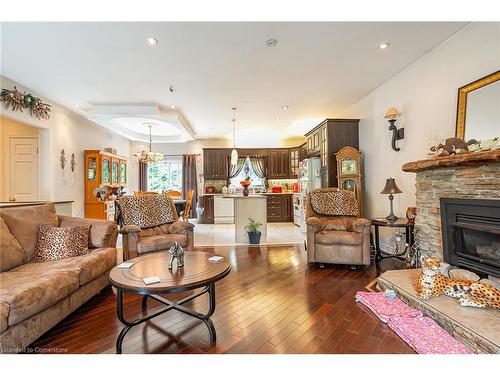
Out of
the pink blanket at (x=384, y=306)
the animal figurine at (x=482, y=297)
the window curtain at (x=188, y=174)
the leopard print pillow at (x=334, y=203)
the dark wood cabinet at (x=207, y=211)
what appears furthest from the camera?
the window curtain at (x=188, y=174)

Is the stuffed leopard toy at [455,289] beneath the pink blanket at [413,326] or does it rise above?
above

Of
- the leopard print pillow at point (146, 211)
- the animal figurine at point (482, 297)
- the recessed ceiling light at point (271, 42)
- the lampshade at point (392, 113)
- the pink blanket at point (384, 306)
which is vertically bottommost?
the pink blanket at point (384, 306)

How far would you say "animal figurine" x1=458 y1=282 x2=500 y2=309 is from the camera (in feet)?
6.22

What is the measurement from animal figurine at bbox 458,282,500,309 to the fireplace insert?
1.02ft

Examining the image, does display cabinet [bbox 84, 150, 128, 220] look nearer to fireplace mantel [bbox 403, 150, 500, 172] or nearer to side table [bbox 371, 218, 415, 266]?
side table [bbox 371, 218, 415, 266]

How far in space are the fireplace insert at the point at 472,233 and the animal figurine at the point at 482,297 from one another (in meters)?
0.31

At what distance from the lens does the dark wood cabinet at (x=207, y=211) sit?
777 centimetres

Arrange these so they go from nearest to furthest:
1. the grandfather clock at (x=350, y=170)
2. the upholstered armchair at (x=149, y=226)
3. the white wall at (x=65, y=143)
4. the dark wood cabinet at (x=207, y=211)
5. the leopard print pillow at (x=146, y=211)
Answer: the upholstered armchair at (x=149, y=226), the leopard print pillow at (x=146, y=211), the white wall at (x=65, y=143), the grandfather clock at (x=350, y=170), the dark wood cabinet at (x=207, y=211)

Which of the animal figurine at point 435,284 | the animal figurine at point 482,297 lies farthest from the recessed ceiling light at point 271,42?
the animal figurine at point 482,297

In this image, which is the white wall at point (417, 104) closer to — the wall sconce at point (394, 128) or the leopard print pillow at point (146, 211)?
the wall sconce at point (394, 128)

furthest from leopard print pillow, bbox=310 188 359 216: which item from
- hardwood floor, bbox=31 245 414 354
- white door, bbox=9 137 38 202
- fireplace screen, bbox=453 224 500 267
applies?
white door, bbox=9 137 38 202

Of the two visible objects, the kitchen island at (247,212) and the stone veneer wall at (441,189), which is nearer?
Answer: the stone veneer wall at (441,189)

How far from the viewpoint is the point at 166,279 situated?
71.7 inches

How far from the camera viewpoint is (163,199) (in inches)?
155
